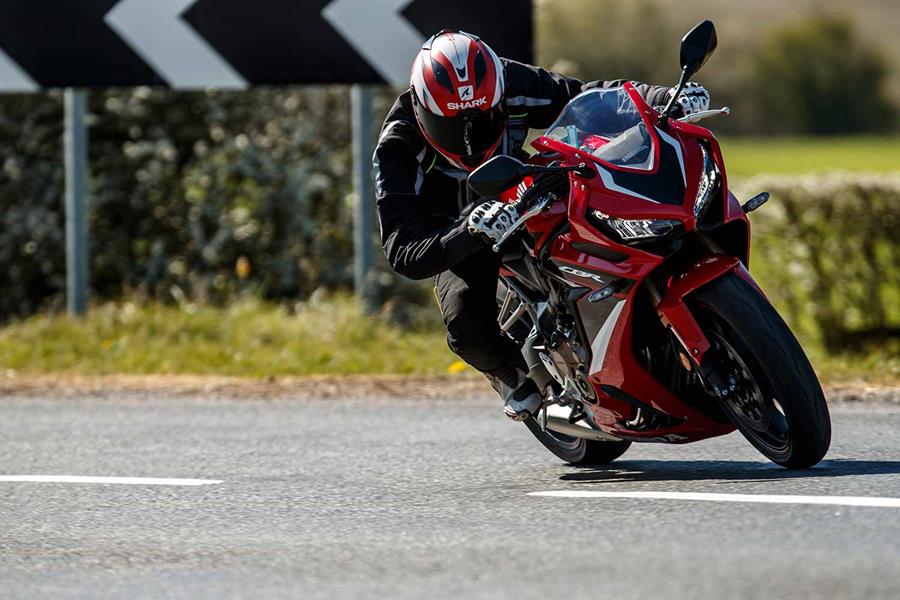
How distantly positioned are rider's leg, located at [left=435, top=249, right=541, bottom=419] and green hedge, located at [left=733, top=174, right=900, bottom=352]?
5526 mm

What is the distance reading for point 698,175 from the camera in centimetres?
595

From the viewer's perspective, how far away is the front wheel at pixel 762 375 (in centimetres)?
566

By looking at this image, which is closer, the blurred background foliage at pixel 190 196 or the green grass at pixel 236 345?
the green grass at pixel 236 345

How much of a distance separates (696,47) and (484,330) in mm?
1401

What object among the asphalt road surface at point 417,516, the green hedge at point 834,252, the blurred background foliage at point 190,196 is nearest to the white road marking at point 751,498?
the asphalt road surface at point 417,516

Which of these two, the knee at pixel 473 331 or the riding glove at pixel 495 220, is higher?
the riding glove at pixel 495 220

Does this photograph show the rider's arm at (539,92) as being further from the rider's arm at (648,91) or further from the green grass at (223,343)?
the green grass at (223,343)

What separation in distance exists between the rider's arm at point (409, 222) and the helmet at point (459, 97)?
13 cm

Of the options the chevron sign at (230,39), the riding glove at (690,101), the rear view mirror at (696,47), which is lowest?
the riding glove at (690,101)

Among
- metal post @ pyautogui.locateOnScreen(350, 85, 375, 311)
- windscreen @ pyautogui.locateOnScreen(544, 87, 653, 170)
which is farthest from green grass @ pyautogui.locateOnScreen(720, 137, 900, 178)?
windscreen @ pyautogui.locateOnScreen(544, 87, 653, 170)

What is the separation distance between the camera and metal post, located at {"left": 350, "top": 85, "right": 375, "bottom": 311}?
1201 centimetres

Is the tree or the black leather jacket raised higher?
the tree

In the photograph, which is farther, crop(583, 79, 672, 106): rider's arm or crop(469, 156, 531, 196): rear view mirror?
crop(583, 79, 672, 106): rider's arm

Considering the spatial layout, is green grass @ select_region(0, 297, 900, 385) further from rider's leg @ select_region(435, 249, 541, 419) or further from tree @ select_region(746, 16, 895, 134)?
tree @ select_region(746, 16, 895, 134)
